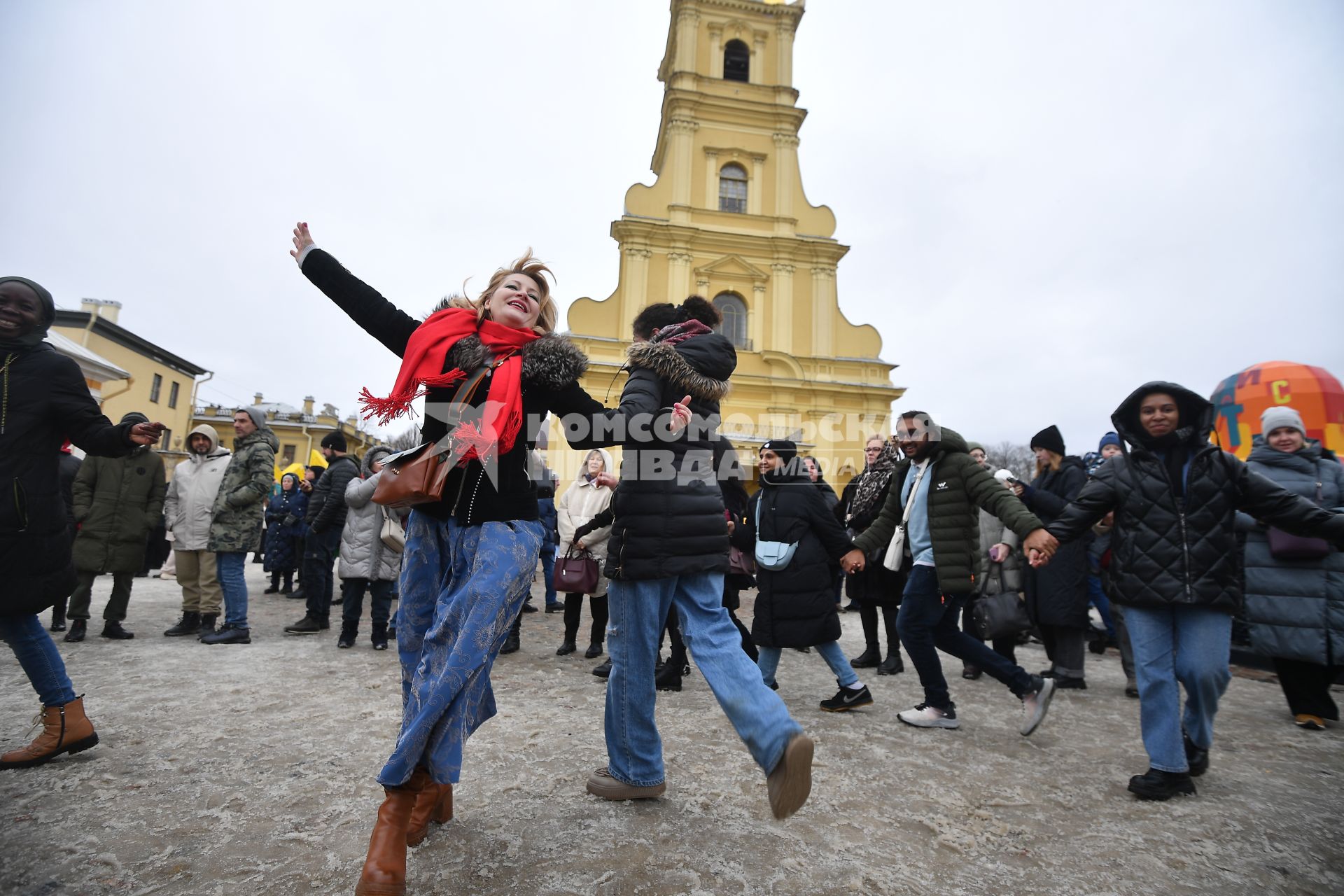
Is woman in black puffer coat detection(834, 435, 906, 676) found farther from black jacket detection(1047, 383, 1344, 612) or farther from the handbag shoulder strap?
black jacket detection(1047, 383, 1344, 612)

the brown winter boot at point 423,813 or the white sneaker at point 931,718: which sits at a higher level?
the brown winter boot at point 423,813

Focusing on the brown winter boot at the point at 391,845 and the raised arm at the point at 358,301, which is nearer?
the brown winter boot at the point at 391,845

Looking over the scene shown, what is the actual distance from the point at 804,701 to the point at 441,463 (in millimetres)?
3301

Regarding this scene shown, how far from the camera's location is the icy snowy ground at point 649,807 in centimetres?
212

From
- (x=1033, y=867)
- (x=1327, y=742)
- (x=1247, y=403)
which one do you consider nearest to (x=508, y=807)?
(x=1033, y=867)

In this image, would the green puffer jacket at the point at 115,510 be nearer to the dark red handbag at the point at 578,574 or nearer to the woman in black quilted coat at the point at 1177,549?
the dark red handbag at the point at 578,574

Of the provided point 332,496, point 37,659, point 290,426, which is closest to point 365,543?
point 332,496

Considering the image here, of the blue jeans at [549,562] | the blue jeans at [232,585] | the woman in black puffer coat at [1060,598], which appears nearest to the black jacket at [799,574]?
the woman in black puffer coat at [1060,598]

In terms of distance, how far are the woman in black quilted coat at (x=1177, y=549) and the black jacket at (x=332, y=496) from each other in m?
5.95

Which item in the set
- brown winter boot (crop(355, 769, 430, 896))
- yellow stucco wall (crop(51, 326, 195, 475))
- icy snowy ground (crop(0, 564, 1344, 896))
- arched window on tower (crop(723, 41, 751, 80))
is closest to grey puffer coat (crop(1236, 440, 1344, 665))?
icy snowy ground (crop(0, 564, 1344, 896))

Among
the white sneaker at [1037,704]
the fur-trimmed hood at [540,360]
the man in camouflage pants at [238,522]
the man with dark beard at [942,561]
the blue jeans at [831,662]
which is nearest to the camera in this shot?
the fur-trimmed hood at [540,360]

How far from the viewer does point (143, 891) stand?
194 cm

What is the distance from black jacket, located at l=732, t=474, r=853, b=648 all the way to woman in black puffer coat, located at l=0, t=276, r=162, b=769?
11.2 feet

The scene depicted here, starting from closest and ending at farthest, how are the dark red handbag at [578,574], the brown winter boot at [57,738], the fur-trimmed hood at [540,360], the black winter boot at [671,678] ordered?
the fur-trimmed hood at [540,360]
the brown winter boot at [57,738]
the black winter boot at [671,678]
the dark red handbag at [578,574]
